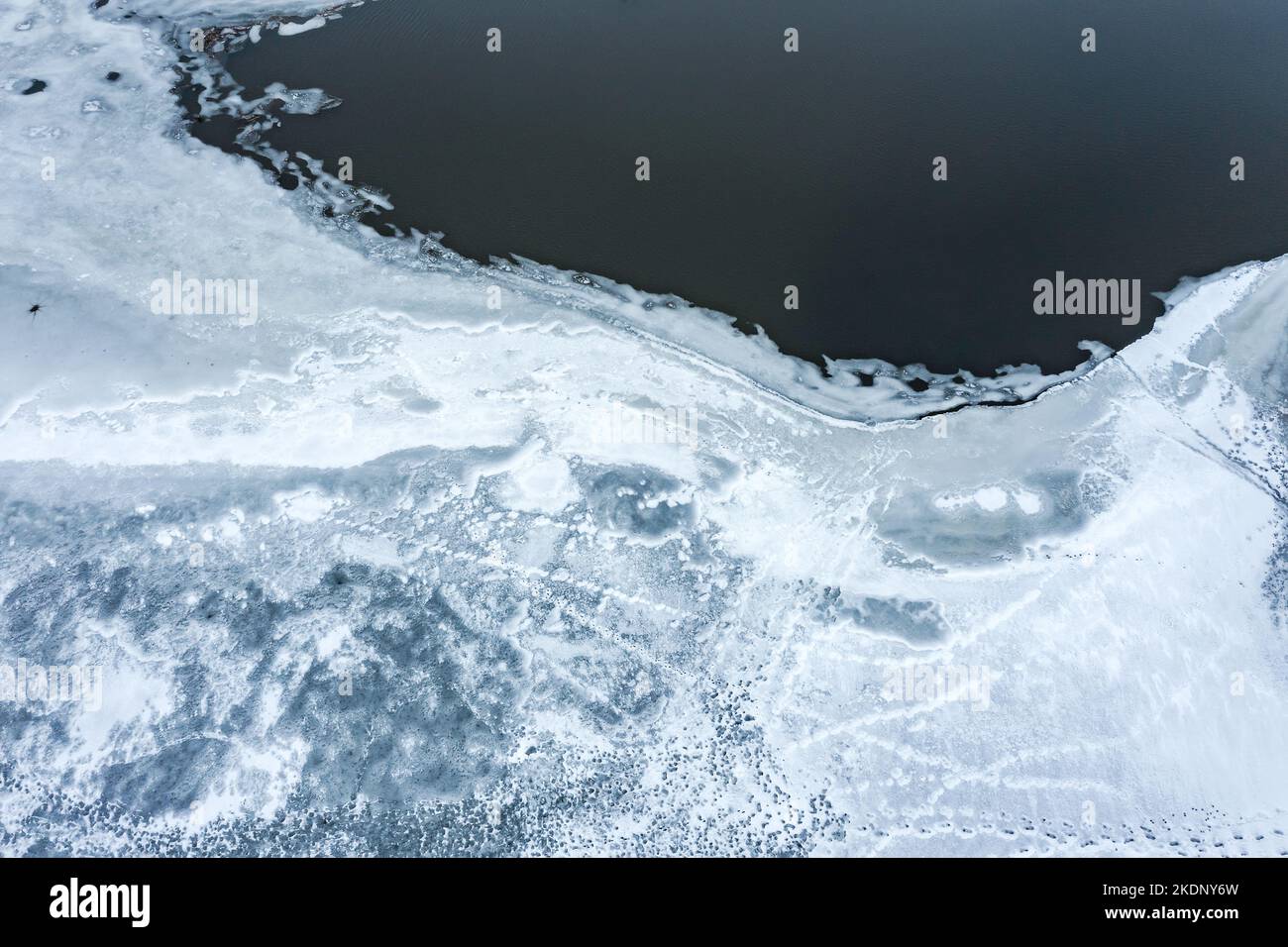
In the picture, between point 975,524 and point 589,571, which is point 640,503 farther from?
point 975,524

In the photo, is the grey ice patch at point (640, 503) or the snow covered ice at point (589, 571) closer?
the snow covered ice at point (589, 571)

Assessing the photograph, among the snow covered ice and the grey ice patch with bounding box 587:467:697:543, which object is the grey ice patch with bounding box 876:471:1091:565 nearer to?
the snow covered ice

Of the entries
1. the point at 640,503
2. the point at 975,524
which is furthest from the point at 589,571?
the point at 975,524

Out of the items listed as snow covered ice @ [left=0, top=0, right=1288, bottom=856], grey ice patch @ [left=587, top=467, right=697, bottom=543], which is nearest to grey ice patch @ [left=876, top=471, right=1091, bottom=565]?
snow covered ice @ [left=0, top=0, right=1288, bottom=856]

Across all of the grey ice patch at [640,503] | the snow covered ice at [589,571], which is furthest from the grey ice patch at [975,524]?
the grey ice patch at [640,503]

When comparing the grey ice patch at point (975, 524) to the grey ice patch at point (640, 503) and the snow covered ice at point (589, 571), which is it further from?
the grey ice patch at point (640, 503)

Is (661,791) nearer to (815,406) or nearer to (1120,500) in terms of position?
(815,406)

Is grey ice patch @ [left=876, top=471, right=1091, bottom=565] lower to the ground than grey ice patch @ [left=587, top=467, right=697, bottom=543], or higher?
lower

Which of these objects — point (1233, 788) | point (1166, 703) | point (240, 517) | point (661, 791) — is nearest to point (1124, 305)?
point (1166, 703)

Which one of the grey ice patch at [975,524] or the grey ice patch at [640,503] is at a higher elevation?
the grey ice patch at [640,503]
